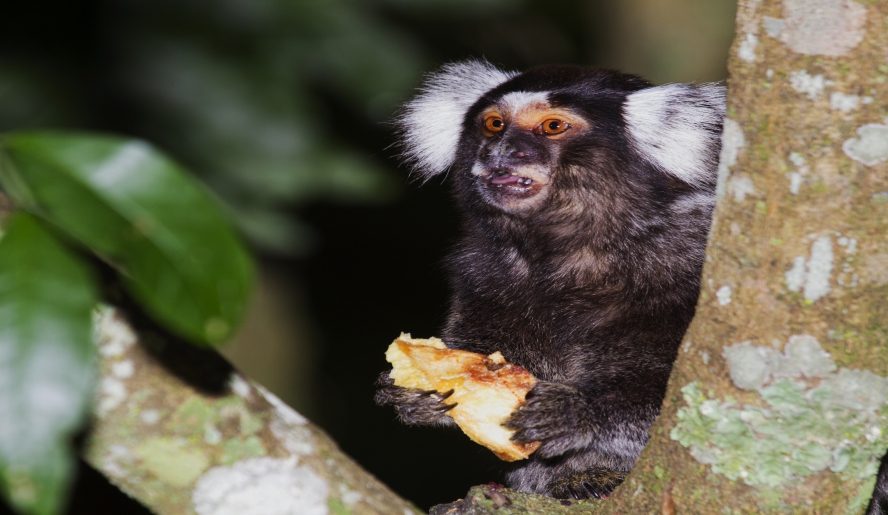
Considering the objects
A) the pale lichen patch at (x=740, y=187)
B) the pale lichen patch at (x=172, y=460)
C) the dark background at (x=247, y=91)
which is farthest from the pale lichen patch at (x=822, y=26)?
the dark background at (x=247, y=91)

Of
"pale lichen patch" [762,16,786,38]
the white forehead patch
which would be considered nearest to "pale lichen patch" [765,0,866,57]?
"pale lichen patch" [762,16,786,38]

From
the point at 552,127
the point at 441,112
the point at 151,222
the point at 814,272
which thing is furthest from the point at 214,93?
the point at 151,222

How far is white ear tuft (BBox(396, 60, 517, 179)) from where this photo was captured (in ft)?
12.9

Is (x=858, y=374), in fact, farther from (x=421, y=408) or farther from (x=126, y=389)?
(x=421, y=408)

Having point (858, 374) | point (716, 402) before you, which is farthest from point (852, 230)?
point (716, 402)

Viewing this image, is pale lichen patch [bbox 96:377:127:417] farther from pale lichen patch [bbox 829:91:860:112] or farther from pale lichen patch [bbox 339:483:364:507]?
pale lichen patch [bbox 829:91:860:112]

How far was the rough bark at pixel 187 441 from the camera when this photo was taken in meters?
1.47

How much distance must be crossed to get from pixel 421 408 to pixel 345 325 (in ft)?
14.0

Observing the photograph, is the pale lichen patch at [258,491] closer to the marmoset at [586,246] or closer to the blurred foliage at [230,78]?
the marmoset at [586,246]

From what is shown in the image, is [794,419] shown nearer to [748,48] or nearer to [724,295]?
[724,295]

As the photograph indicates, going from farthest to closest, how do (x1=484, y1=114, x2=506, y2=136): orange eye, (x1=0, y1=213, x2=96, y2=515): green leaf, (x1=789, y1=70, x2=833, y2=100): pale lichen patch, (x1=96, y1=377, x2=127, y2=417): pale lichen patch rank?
(x1=484, y1=114, x2=506, y2=136): orange eye → (x1=789, y1=70, x2=833, y2=100): pale lichen patch → (x1=96, y1=377, x2=127, y2=417): pale lichen patch → (x1=0, y1=213, x2=96, y2=515): green leaf

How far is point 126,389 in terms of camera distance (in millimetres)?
1473

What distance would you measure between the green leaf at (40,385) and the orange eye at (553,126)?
2.57 m

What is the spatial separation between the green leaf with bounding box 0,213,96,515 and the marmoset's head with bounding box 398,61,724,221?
2341 millimetres
